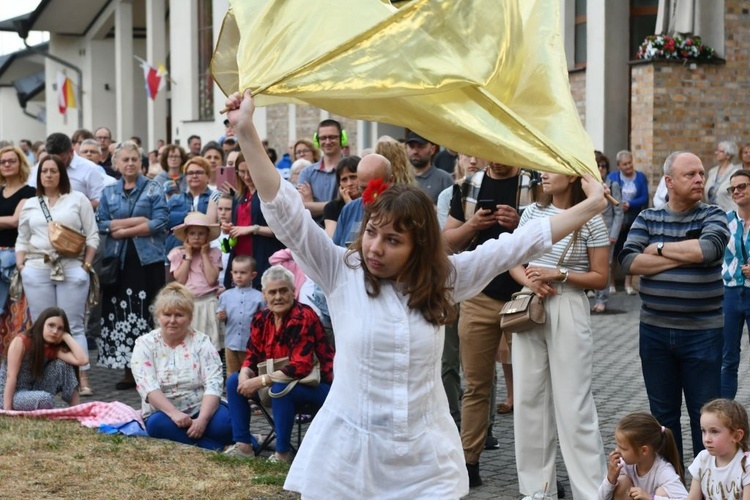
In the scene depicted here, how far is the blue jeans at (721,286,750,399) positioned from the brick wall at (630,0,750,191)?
25.4 feet

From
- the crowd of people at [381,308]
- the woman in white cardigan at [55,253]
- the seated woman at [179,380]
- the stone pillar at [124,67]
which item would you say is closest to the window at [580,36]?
Answer: the crowd of people at [381,308]

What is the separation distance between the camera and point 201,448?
8.22 m

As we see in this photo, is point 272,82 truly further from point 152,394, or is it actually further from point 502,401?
point 502,401

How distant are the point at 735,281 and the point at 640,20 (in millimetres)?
9547

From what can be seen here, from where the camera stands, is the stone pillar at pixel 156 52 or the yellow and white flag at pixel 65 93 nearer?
the stone pillar at pixel 156 52

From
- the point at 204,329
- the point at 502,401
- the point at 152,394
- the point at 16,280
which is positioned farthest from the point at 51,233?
the point at 502,401

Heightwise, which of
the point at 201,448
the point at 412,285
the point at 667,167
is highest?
the point at 667,167

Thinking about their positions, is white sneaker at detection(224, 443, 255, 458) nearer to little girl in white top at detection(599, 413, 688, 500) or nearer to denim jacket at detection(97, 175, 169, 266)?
little girl in white top at detection(599, 413, 688, 500)

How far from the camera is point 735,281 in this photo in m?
8.55

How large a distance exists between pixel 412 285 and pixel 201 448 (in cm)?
435

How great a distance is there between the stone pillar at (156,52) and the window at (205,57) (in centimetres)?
400

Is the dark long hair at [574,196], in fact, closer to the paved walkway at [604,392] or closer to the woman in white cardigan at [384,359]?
the paved walkway at [604,392]

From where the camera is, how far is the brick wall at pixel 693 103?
52.9ft

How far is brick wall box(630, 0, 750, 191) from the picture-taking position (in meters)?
16.1
